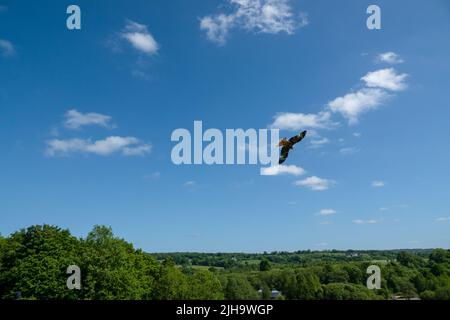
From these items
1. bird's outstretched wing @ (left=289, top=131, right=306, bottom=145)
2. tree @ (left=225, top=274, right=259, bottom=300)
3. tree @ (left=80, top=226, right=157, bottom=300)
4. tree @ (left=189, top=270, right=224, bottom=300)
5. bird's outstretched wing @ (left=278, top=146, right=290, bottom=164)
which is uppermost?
bird's outstretched wing @ (left=289, top=131, right=306, bottom=145)

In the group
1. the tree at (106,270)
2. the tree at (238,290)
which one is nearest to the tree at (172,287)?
the tree at (106,270)

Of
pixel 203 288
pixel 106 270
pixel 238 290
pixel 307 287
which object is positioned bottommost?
pixel 307 287

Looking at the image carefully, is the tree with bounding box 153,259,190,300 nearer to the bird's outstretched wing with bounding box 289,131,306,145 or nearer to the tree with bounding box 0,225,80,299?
the tree with bounding box 0,225,80,299

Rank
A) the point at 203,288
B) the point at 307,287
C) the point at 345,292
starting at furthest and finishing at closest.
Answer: the point at 307,287, the point at 345,292, the point at 203,288

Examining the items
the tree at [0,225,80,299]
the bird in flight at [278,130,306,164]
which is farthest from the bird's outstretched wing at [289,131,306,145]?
the tree at [0,225,80,299]

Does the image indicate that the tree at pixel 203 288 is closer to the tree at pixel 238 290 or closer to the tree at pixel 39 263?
the tree at pixel 39 263

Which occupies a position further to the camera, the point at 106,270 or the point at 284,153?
the point at 106,270

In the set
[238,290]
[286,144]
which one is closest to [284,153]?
[286,144]

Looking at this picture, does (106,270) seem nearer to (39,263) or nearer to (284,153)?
(39,263)

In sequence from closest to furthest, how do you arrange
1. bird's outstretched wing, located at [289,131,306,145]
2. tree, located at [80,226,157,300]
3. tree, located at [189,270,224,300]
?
bird's outstretched wing, located at [289,131,306,145]
tree, located at [80,226,157,300]
tree, located at [189,270,224,300]

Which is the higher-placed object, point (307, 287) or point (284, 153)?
point (284, 153)

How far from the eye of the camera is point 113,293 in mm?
59875

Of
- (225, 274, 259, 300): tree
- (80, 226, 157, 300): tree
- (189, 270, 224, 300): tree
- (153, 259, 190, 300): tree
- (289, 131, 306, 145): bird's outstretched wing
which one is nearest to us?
(289, 131, 306, 145): bird's outstretched wing

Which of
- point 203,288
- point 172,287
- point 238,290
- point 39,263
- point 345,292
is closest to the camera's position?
point 39,263
